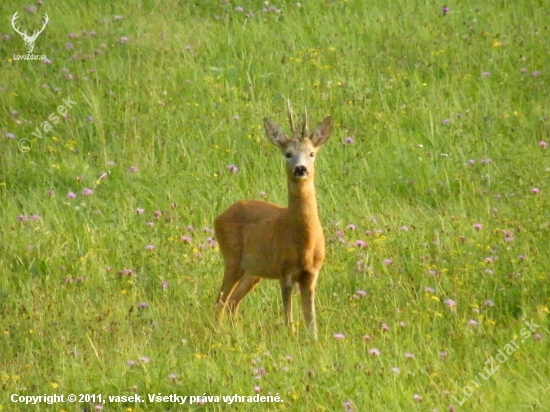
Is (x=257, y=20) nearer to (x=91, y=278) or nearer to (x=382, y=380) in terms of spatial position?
(x=91, y=278)

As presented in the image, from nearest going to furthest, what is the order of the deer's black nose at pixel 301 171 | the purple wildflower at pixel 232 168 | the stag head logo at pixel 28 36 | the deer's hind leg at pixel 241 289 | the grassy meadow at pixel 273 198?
the grassy meadow at pixel 273 198 < the deer's black nose at pixel 301 171 < the deer's hind leg at pixel 241 289 < the purple wildflower at pixel 232 168 < the stag head logo at pixel 28 36

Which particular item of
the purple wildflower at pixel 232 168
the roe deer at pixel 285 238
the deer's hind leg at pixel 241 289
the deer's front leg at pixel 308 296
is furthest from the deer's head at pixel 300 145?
the purple wildflower at pixel 232 168

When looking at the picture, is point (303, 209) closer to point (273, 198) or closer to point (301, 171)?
point (301, 171)

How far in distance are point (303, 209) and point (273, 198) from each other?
217 centimetres

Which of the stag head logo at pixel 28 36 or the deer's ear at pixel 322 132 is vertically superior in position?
the stag head logo at pixel 28 36

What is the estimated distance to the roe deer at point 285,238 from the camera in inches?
281

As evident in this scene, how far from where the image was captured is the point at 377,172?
31.7 feet

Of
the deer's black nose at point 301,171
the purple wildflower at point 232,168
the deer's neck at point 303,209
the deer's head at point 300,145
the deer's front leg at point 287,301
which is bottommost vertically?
the deer's front leg at point 287,301

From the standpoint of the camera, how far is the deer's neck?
23.4ft

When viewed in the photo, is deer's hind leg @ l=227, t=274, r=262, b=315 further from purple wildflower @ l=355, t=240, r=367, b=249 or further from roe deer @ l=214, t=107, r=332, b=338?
purple wildflower @ l=355, t=240, r=367, b=249

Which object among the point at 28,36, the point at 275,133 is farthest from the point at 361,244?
the point at 28,36

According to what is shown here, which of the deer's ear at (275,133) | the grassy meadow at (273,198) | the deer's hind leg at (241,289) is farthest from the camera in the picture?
the deer's hind leg at (241,289)

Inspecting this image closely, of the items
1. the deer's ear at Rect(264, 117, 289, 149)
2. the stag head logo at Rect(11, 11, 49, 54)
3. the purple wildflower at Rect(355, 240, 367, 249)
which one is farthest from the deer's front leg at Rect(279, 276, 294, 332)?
the stag head logo at Rect(11, 11, 49, 54)

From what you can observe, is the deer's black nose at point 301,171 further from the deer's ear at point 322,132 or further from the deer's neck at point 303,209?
the deer's ear at point 322,132
